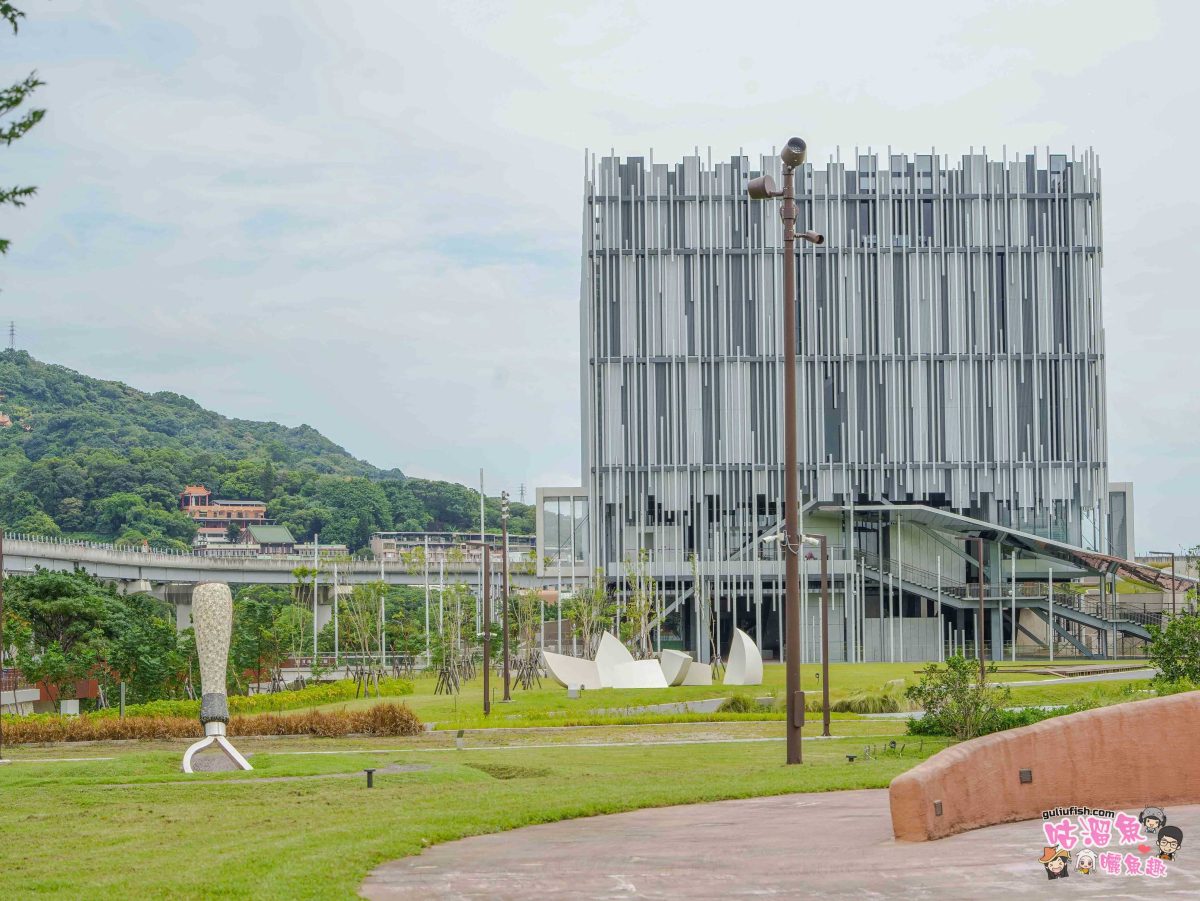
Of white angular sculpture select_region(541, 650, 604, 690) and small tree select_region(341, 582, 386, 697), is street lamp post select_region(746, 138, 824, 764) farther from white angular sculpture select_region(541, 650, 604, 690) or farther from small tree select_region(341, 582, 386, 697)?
small tree select_region(341, 582, 386, 697)

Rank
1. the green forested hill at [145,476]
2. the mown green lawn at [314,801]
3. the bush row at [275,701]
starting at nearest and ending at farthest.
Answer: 1. the mown green lawn at [314,801]
2. the bush row at [275,701]
3. the green forested hill at [145,476]

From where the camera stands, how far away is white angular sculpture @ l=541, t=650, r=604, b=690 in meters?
53.2

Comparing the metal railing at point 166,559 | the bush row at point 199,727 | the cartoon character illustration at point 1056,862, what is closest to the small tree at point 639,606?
the metal railing at point 166,559

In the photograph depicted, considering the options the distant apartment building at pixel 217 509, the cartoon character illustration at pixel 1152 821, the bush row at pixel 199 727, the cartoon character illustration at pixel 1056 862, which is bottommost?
the bush row at pixel 199 727

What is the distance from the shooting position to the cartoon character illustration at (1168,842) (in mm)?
11258

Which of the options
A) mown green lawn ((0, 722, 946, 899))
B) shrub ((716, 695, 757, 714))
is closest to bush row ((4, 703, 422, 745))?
mown green lawn ((0, 722, 946, 899))

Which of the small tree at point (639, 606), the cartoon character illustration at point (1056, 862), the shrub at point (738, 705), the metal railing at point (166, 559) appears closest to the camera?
the cartoon character illustration at point (1056, 862)

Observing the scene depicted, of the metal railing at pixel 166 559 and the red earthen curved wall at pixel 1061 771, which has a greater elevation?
the metal railing at pixel 166 559

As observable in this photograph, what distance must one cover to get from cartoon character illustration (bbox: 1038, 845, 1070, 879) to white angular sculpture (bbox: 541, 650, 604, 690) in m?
42.4

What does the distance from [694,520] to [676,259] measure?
15471mm

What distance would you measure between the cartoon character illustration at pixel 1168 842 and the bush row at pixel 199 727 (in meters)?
25.2

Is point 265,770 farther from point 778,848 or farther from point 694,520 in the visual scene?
point 694,520

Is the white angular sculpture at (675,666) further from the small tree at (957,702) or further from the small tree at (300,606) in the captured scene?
the small tree at (957,702)

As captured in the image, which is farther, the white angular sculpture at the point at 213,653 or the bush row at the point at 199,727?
the bush row at the point at 199,727
